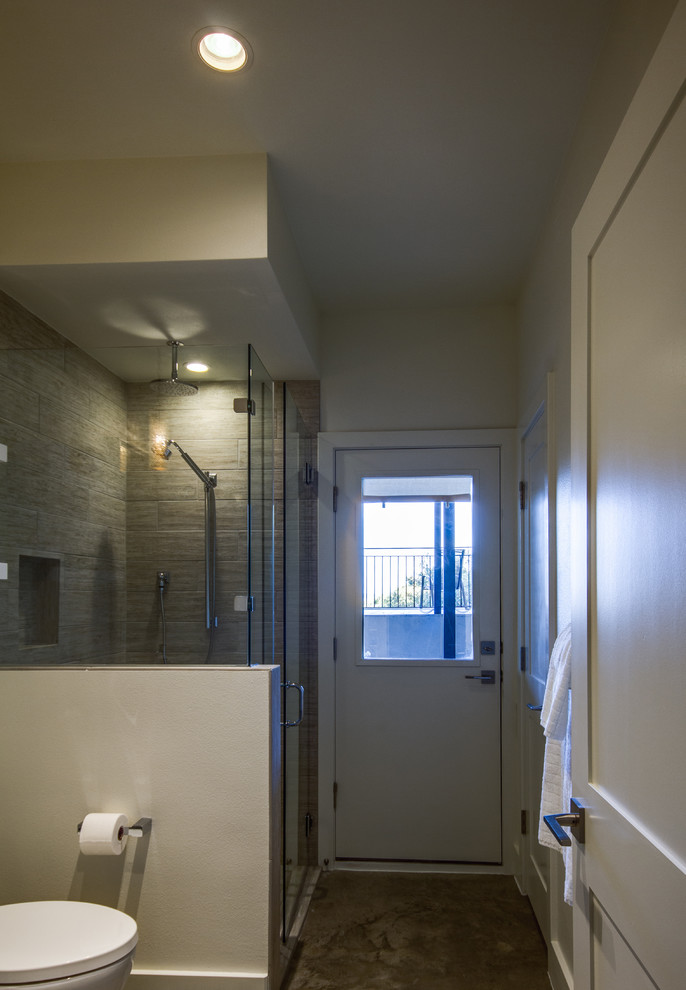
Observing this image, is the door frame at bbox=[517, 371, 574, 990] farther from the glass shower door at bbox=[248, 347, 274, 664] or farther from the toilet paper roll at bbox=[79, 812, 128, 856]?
the toilet paper roll at bbox=[79, 812, 128, 856]

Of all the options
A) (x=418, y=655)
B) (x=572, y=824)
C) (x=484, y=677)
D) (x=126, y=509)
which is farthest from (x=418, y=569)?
(x=572, y=824)

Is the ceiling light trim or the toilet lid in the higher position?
the ceiling light trim

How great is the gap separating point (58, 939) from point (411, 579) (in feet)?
7.87

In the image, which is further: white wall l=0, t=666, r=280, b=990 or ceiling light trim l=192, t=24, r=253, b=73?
white wall l=0, t=666, r=280, b=990

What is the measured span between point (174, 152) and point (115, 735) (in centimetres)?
194

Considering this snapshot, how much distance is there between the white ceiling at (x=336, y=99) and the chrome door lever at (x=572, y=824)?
72.2 inches

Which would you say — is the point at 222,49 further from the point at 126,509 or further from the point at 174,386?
the point at 126,509

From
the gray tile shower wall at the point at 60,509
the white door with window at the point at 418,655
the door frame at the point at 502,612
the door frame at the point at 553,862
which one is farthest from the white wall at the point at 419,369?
the gray tile shower wall at the point at 60,509

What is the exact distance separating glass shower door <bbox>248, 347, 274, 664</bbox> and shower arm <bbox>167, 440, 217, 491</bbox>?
131mm

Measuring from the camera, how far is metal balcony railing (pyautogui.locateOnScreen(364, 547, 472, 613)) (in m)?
4.10

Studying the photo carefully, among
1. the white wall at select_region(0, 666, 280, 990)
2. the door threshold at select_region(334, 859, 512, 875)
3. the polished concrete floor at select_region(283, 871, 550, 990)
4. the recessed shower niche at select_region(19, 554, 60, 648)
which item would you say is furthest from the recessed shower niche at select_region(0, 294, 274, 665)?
the door threshold at select_region(334, 859, 512, 875)

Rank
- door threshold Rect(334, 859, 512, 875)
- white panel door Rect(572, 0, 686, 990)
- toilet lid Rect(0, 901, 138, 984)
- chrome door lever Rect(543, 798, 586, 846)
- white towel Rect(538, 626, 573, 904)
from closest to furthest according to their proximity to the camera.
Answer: white panel door Rect(572, 0, 686, 990) < chrome door lever Rect(543, 798, 586, 846) < toilet lid Rect(0, 901, 138, 984) < white towel Rect(538, 626, 573, 904) < door threshold Rect(334, 859, 512, 875)

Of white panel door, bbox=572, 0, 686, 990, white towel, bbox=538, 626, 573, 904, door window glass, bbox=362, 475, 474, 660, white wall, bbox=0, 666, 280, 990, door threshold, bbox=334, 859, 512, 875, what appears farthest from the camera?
door window glass, bbox=362, 475, 474, 660

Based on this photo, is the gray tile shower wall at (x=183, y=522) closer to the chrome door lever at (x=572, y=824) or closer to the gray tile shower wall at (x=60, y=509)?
the gray tile shower wall at (x=60, y=509)
